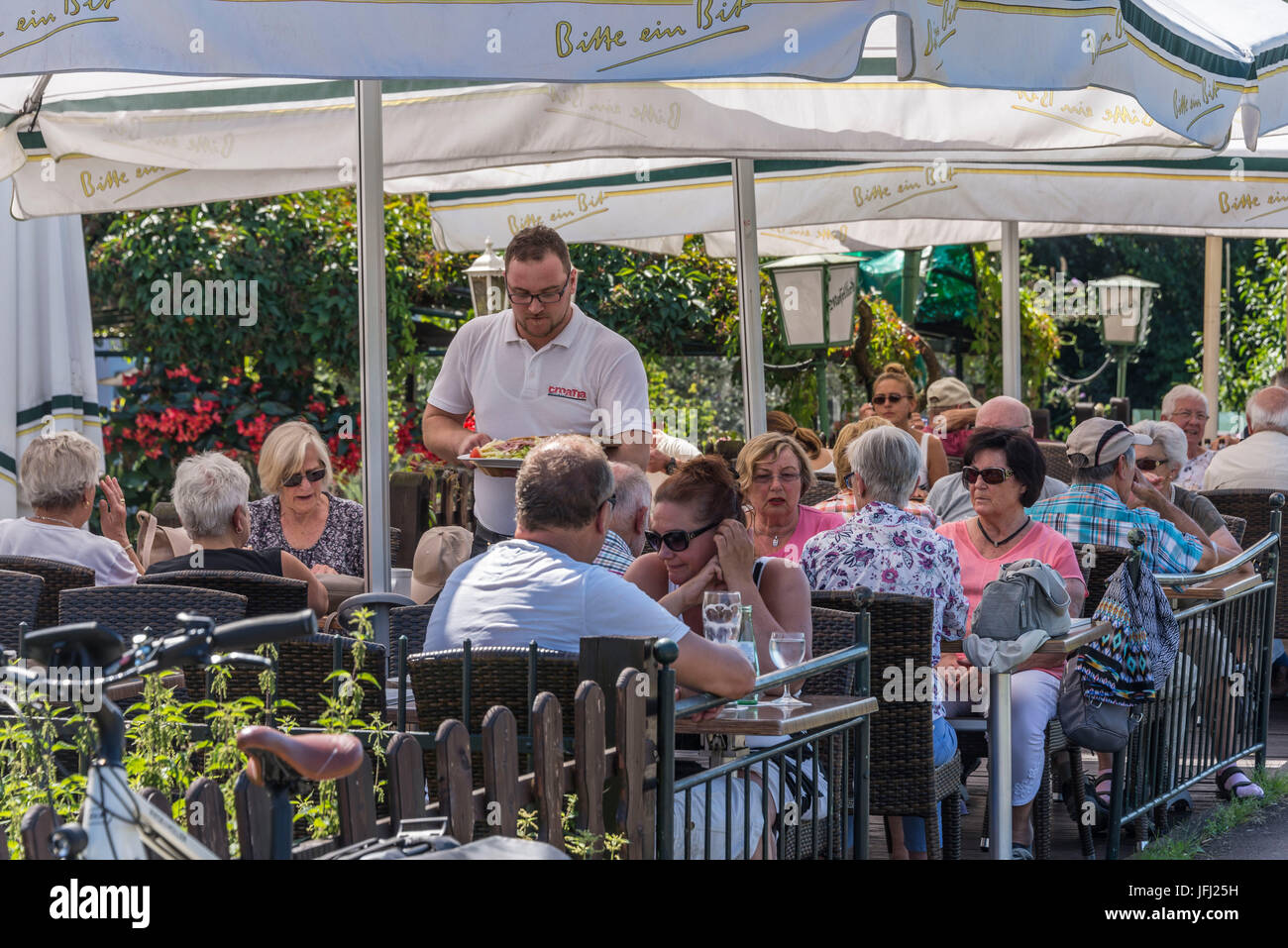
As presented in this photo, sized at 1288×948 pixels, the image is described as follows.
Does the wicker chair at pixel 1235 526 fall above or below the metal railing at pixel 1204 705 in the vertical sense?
above

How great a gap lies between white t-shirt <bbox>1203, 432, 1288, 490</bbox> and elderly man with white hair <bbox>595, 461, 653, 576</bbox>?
3.96m

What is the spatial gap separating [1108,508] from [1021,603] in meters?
1.55

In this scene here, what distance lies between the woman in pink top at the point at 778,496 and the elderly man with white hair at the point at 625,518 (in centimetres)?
74

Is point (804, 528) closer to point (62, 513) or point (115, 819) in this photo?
point (62, 513)

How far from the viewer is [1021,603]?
434cm

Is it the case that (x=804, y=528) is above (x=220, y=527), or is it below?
below

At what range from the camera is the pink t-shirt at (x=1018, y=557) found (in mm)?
5113

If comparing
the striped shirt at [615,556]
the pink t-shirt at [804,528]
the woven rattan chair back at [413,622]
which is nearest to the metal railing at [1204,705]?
the pink t-shirt at [804,528]

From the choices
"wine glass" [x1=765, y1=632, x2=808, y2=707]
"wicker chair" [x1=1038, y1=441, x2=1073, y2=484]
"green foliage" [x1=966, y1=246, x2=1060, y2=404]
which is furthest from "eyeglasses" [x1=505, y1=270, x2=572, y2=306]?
"green foliage" [x1=966, y1=246, x2=1060, y2=404]

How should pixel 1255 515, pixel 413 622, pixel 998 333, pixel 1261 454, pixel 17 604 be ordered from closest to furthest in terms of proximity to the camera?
pixel 413 622, pixel 17 604, pixel 1255 515, pixel 1261 454, pixel 998 333

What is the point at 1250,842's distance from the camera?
530cm

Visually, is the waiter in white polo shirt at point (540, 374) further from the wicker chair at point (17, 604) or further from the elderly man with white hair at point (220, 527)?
the wicker chair at point (17, 604)

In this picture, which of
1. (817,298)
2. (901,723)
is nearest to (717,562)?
(901,723)

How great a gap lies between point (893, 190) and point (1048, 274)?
72.5 ft
